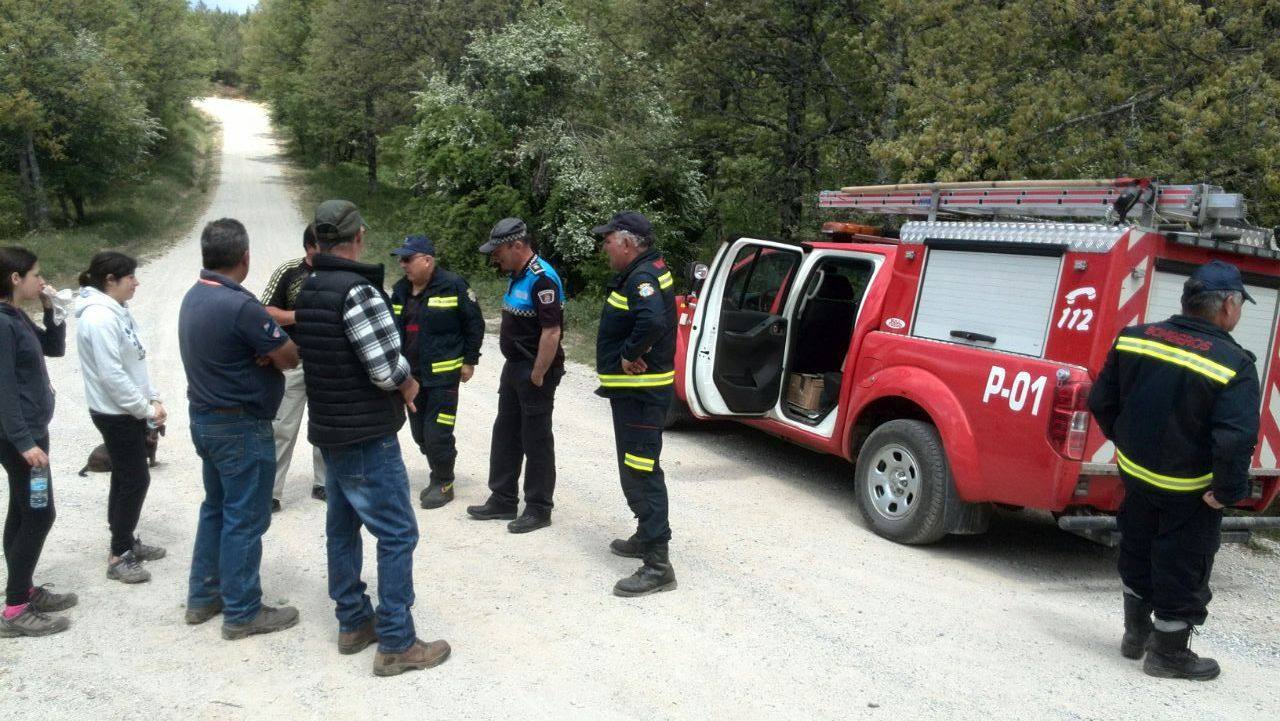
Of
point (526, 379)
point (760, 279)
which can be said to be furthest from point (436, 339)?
point (760, 279)

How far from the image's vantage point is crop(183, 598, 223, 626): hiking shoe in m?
4.14

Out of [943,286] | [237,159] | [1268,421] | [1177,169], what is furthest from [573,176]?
[237,159]

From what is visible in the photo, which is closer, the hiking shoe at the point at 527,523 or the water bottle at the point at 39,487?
the water bottle at the point at 39,487

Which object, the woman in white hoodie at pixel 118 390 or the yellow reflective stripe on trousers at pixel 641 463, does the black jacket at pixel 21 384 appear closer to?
the woman in white hoodie at pixel 118 390

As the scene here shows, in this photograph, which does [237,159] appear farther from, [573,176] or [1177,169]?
[1177,169]

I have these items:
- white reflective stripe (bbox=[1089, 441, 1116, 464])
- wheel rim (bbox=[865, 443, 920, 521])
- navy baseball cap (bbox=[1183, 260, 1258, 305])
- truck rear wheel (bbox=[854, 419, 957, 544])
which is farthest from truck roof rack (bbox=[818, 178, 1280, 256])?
wheel rim (bbox=[865, 443, 920, 521])

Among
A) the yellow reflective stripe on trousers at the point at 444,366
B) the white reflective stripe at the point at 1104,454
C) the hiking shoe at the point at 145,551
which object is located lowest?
the hiking shoe at the point at 145,551

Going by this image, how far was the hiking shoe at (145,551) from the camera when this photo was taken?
4704 millimetres

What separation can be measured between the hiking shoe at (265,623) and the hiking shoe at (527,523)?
1.50 m

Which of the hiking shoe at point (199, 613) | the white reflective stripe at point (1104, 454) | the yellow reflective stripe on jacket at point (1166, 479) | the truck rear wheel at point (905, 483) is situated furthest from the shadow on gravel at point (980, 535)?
the hiking shoe at point (199, 613)

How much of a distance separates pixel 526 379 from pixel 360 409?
73.8 inches

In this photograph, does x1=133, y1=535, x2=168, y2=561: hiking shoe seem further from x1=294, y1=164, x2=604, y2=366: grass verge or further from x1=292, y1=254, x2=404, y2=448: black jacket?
x1=294, y1=164, x2=604, y2=366: grass verge

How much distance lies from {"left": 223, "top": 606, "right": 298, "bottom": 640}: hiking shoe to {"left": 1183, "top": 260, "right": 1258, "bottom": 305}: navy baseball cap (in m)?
4.21

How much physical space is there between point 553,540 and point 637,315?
61.5 inches
